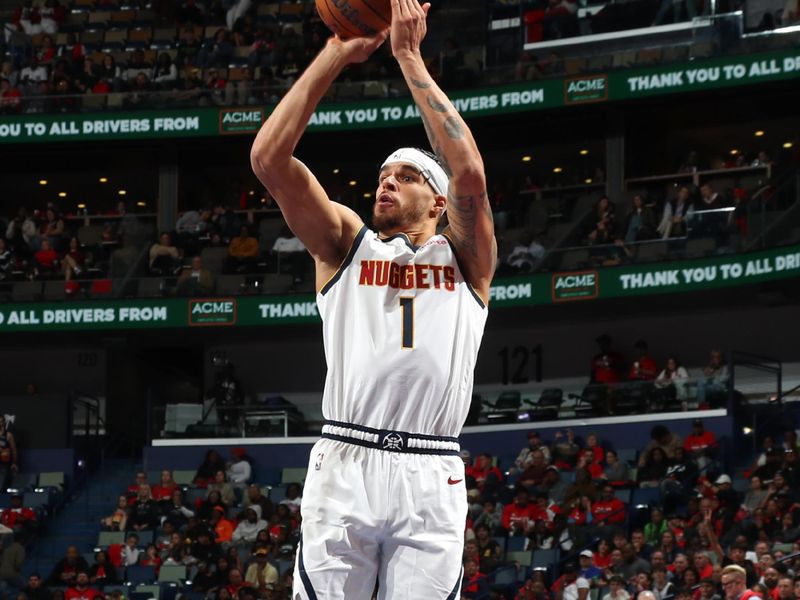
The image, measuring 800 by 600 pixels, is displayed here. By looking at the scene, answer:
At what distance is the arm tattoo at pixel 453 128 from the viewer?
203 inches

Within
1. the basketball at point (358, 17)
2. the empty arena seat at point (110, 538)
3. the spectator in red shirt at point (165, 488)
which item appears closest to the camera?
the basketball at point (358, 17)

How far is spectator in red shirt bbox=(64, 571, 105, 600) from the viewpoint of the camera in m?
19.5

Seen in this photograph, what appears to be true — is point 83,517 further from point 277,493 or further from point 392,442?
point 392,442

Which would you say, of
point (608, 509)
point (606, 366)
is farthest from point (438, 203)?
point (606, 366)

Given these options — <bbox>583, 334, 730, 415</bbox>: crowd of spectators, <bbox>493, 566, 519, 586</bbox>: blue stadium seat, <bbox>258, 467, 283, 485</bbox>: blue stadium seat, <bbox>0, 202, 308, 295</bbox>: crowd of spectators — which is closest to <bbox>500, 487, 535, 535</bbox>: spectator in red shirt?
<bbox>493, 566, 519, 586</bbox>: blue stadium seat

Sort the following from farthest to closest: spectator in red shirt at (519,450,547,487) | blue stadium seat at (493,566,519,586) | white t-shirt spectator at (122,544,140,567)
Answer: white t-shirt spectator at (122,544,140,567), spectator in red shirt at (519,450,547,487), blue stadium seat at (493,566,519,586)

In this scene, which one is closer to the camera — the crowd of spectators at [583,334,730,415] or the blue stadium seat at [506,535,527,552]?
the blue stadium seat at [506,535,527,552]

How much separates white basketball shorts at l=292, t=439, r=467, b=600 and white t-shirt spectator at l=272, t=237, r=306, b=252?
2040 cm

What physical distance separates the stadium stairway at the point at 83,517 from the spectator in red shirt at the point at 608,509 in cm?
832

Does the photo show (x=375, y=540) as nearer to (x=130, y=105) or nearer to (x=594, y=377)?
(x=594, y=377)

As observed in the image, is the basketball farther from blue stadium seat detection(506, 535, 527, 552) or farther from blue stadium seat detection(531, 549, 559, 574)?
blue stadium seat detection(506, 535, 527, 552)

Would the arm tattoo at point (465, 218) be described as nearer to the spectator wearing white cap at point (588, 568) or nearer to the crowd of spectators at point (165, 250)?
the spectator wearing white cap at point (588, 568)

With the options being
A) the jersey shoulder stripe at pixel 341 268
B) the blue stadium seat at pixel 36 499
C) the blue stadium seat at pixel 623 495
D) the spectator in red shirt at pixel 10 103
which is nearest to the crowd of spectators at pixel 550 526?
the blue stadium seat at pixel 623 495

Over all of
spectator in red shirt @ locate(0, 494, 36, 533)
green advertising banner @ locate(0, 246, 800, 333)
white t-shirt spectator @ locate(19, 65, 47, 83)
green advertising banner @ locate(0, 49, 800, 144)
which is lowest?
spectator in red shirt @ locate(0, 494, 36, 533)
